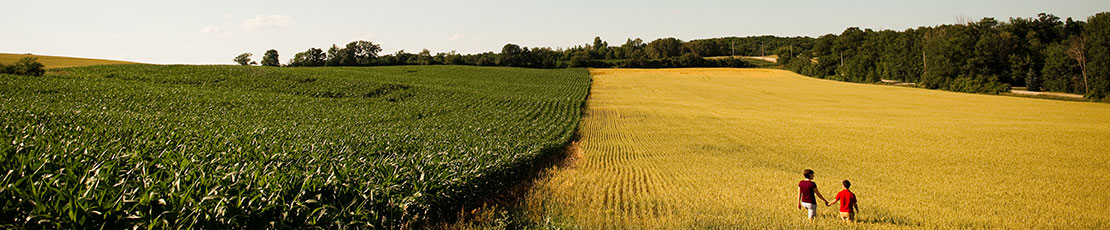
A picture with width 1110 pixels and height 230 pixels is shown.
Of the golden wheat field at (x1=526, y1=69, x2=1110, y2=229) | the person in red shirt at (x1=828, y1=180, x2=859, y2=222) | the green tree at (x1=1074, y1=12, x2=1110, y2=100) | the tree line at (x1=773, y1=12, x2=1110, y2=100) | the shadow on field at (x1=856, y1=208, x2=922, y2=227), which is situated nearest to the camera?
the person in red shirt at (x1=828, y1=180, x2=859, y2=222)

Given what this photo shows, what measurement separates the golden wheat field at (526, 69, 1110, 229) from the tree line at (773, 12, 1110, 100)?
10139 mm

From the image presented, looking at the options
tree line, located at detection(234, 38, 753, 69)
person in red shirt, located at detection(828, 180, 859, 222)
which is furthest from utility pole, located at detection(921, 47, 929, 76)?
person in red shirt, located at detection(828, 180, 859, 222)

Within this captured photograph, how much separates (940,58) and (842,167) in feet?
184

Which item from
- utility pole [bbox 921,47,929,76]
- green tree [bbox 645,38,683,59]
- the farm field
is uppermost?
green tree [bbox 645,38,683,59]

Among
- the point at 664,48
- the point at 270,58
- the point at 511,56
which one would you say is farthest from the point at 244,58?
the point at 664,48

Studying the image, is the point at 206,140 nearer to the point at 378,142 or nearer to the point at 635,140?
the point at 378,142

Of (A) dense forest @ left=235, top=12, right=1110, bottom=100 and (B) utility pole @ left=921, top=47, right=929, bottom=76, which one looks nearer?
(A) dense forest @ left=235, top=12, right=1110, bottom=100

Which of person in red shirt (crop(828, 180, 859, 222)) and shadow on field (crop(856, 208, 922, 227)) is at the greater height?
person in red shirt (crop(828, 180, 859, 222))

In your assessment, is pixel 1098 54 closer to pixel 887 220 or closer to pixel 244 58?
pixel 887 220

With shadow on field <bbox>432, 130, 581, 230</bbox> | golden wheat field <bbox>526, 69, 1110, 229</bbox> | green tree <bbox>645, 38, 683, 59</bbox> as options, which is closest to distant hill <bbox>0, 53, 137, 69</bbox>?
golden wheat field <bbox>526, 69, 1110, 229</bbox>

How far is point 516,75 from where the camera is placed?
74.8m

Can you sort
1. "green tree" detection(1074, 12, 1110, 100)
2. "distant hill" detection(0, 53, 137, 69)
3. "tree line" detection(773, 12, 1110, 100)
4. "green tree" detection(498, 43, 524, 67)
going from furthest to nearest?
"green tree" detection(498, 43, 524, 67) → "distant hill" detection(0, 53, 137, 69) → "tree line" detection(773, 12, 1110, 100) → "green tree" detection(1074, 12, 1110, 100)

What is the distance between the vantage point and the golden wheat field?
35.5 ft

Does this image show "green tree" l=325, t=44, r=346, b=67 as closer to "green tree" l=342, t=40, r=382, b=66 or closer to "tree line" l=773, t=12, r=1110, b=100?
"green tree" l=342, t=40, r=382, b=66
